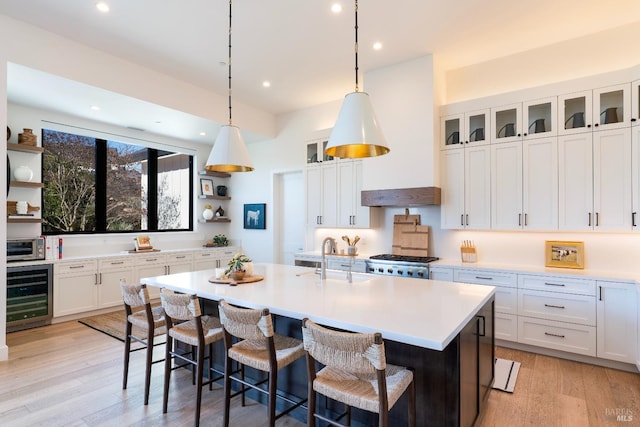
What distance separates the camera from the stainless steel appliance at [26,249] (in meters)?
4.17

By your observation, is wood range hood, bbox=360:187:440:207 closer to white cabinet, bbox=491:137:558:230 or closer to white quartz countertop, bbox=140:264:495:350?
white cabinet, bbox=491:137:558:230

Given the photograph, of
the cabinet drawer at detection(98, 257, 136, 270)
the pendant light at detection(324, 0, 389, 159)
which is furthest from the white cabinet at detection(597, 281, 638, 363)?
the cabinet drawer at detection(98, 257, 136, 270)

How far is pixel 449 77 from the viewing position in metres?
4.54

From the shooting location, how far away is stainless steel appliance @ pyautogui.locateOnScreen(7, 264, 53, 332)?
4098 mm

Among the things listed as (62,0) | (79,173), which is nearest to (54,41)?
(62,0)

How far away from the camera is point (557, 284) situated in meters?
3.38

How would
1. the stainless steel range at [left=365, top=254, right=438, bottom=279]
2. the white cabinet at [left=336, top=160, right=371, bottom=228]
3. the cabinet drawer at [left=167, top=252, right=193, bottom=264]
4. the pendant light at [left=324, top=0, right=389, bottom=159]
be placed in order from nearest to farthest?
the pendant light at [left=324, top=0, right=389, bottom=159], the stainless steel range at [left=365, top=254, right=438, bottom=279], the white cabinet at [left=336, top=160, right=371, bottom=228], the cabinet drawer at [left=167, top=252, right=193, bottom=264]

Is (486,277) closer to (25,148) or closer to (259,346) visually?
(259,346)

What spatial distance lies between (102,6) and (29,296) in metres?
3.53

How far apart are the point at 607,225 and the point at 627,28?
6.69 feet

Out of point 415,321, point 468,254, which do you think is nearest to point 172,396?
point 415,321

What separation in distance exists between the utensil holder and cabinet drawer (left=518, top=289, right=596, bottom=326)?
691mm

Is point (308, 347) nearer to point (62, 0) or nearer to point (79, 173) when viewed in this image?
point (62, 0)

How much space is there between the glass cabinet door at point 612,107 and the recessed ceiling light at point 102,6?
474 cm
